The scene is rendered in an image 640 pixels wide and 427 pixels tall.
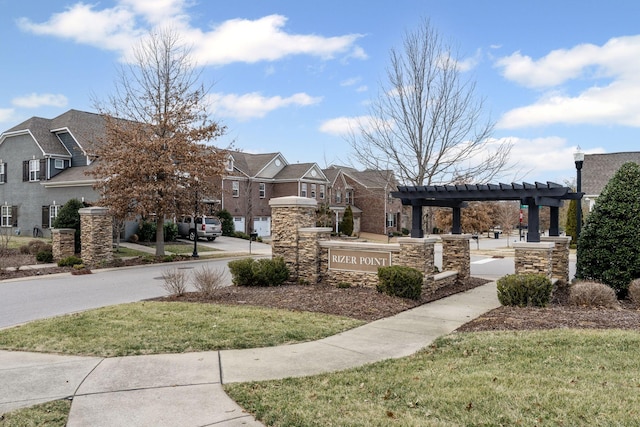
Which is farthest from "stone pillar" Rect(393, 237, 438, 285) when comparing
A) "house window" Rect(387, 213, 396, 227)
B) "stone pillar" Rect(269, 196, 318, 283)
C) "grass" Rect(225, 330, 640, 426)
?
"house window" Rect(387, 213, 396, 227)

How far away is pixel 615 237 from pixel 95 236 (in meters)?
18.3

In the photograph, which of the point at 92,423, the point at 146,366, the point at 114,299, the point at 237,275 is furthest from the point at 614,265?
the point at 114,299

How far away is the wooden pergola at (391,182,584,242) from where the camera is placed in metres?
11.5

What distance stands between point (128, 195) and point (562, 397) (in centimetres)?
1969

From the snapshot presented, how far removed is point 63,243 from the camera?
67.6 feet

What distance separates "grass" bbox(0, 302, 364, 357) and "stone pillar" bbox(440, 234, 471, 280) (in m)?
6.98

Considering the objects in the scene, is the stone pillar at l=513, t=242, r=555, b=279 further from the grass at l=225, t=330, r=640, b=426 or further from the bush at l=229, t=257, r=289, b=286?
the bush at l=229, t=257, r=289, b=286

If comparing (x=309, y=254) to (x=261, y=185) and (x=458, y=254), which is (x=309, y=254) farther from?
(x=261, y=185)

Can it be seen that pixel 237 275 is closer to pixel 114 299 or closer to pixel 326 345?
pixel 114 299

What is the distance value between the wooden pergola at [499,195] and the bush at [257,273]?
146 inches

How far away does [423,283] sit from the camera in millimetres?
11578

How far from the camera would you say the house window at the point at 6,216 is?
3531cm

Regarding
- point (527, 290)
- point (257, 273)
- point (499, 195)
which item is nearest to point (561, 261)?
point (499, 195)

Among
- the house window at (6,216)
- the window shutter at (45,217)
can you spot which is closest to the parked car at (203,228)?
the window shutter at (45,217)
